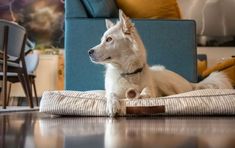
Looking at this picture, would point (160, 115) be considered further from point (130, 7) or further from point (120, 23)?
point (130, 7)

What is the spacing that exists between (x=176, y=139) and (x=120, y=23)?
3.72 feet

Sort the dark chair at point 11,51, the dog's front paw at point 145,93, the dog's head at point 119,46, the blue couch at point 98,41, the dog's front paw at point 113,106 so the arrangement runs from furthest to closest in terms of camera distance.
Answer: the dark chair at point 11,51, the blue couch at point 98,41, the dog's head at point 119,46, the dog's front paw at point 145,93, the dog's front paw at point 113,106

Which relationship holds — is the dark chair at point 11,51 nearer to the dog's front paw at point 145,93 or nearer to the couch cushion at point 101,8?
the couch cushion at point 101,8

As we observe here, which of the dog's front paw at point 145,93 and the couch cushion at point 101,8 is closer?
the dog's front paw at point 145,93

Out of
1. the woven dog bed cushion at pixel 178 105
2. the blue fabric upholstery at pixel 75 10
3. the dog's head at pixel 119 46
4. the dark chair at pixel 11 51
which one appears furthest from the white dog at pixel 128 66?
the dark chair at pixel 11 51

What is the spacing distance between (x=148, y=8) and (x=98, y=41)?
34cm

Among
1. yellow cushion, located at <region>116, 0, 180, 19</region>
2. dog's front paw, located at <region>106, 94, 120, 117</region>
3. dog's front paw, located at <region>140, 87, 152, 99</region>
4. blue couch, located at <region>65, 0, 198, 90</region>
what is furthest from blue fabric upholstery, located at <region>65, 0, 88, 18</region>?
dog's front paw, located at <region>106, 94, 120, 117</region>

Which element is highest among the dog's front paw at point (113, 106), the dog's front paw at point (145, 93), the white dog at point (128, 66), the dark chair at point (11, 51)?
the dark chair at point (11, 51)

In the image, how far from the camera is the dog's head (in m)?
1.73

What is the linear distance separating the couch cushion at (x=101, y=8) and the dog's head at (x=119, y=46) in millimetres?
341

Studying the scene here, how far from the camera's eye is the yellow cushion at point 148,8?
212 cm

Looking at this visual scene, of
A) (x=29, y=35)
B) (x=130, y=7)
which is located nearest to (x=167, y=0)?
(x=130, y=7)

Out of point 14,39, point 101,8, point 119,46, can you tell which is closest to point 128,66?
point 119,46

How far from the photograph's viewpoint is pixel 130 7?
2.15 metres
